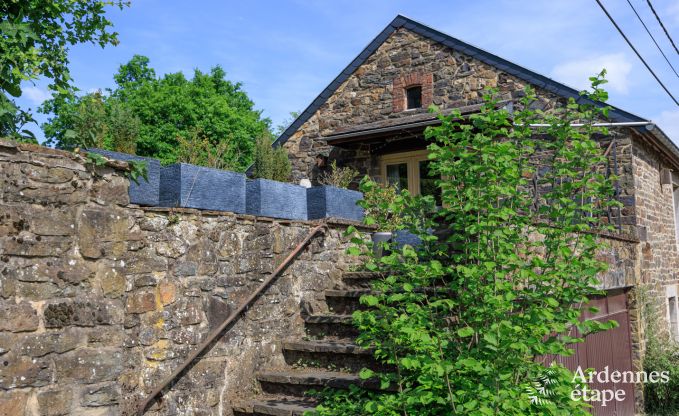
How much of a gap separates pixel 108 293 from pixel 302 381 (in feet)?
6.15

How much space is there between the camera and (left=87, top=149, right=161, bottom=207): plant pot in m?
3.84

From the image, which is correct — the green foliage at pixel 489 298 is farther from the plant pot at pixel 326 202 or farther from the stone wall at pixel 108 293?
the plant pot at pixel 326 202

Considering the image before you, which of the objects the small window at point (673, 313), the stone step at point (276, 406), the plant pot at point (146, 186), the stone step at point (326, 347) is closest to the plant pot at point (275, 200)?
the plant pot at point (146, 186)

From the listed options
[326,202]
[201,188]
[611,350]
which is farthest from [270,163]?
[611,350]

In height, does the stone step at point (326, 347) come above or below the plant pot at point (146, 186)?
below

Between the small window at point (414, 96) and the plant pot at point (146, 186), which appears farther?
the small window at point (414, 96)

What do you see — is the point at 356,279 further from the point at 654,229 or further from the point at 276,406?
the point at 654,229

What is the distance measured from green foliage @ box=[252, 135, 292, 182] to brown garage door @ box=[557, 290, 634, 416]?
4465 millimetres

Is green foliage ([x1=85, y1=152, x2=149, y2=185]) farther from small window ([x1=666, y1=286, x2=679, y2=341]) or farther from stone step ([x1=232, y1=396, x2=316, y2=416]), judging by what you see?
small window ([x1=666, y1=286, x2=679, y2=341])

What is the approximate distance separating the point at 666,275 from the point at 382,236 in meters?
7.02

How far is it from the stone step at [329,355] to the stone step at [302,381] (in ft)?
0.31

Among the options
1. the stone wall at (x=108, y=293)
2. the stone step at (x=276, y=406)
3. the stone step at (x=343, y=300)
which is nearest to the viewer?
the stone wall at (x=108, y=293)

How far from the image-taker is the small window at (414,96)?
34.0 ft

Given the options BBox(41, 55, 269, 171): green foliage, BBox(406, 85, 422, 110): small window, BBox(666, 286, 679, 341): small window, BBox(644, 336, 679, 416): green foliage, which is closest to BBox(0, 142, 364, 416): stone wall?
BBox(406, 85, 422, 110): small window
